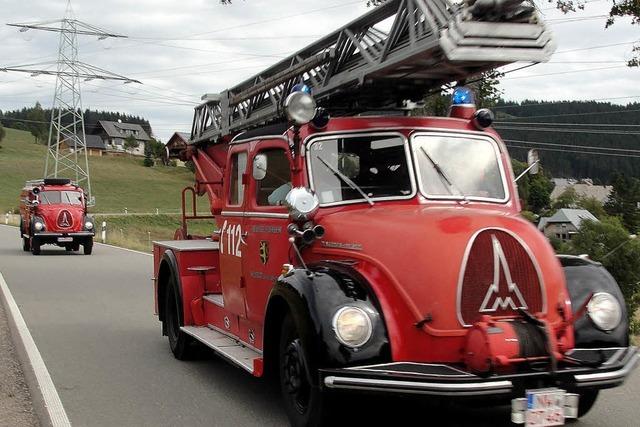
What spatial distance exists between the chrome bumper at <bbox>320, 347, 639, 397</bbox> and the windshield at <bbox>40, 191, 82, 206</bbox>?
2295cm

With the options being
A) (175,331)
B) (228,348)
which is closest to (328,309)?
(228,348)

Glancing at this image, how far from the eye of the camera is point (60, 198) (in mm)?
26016

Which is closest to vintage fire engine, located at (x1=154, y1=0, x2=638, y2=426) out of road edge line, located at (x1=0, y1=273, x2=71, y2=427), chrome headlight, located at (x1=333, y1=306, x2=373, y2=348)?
chrome headlight, located at (x1=333, y1=306, x2=373, y2=348)

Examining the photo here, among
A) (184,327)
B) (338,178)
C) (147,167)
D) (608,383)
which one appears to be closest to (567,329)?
(608,383)

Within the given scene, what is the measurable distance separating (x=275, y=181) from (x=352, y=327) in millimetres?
1958

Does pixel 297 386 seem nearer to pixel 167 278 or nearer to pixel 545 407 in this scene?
pixel 545 407

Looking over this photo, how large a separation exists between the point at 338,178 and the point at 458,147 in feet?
3.21

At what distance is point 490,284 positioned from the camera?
486 centimetres

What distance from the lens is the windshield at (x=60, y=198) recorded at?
25797 millimetres

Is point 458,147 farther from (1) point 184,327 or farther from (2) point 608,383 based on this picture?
(1) point 184,327

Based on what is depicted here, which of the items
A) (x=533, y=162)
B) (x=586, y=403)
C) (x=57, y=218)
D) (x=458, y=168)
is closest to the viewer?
(x=586, y=403)

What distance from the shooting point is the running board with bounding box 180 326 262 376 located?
5.89m

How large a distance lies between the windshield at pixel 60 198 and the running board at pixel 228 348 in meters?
19.4

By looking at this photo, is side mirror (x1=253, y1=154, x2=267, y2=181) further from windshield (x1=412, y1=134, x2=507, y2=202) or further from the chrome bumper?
the chrome bumper
